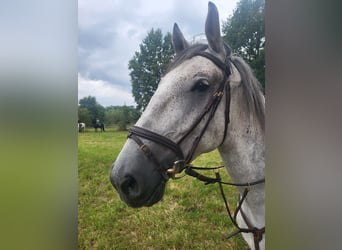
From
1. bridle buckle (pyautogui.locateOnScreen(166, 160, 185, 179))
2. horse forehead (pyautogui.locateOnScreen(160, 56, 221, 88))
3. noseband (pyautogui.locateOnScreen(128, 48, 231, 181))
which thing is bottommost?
bridle buckle (pyautogui.locateOnScreen(166, 160, 185, 179))

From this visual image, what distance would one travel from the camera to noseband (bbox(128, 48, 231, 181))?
0.80 metres

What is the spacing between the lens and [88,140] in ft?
3.92

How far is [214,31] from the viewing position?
2.84 ft

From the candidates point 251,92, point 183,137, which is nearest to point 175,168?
point 183,137

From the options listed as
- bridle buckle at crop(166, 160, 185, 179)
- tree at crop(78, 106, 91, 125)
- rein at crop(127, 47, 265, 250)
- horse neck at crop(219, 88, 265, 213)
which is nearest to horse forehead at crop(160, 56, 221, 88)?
rein at crop(127, 47, 265, 250)

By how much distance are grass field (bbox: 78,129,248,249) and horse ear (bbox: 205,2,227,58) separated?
0.63 metres

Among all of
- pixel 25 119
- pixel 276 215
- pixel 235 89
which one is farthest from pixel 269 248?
pixel 25 119

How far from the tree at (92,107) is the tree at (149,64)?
0.19 m

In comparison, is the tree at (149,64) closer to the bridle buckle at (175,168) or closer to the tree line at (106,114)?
the tree line at (106,114)

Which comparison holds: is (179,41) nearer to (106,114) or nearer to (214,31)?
(214,31)

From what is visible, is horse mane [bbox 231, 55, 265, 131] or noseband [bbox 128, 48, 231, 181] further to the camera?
horse mane [bbox 231, 55, 265, 131]

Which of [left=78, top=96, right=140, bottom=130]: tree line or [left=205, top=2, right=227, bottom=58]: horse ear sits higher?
[left=205, top=2, right=227, bottom=58]: horse ear

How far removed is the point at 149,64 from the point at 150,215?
0.77m

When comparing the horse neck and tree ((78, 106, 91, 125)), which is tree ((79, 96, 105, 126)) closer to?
tree ((78, 106, 91, 125))
